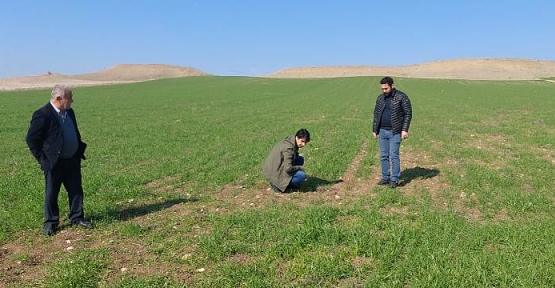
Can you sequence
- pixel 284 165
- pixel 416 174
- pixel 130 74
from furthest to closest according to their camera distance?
pixel 130 74 < pixel 416 174 < pixel 284 165

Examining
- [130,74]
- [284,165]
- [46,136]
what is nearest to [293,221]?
[284,165]

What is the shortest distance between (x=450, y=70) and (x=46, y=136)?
134585 mm

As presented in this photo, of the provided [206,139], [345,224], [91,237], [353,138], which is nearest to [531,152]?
[353,138]

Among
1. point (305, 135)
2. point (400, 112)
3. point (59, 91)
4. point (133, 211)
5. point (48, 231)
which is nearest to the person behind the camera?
point (59, 91)

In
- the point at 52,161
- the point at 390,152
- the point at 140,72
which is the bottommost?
the point at 390,152

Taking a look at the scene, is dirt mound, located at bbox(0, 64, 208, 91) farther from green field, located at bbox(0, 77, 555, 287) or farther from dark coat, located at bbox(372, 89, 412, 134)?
dark coat, located at bbox(372, 89, 412, 134)

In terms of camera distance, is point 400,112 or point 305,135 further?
point 400,112

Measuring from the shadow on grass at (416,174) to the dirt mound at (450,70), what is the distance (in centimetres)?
10737

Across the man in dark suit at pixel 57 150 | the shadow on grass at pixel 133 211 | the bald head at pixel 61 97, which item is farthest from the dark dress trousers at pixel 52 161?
the shadow on grass at pixel 133 211

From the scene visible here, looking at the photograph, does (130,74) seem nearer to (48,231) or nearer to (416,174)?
(416,174)

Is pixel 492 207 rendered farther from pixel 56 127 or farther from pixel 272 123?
pixel 272 123

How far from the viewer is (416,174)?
464 inches

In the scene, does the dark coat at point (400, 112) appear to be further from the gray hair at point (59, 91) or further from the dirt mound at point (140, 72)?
the dirt mound at point (140, 72)

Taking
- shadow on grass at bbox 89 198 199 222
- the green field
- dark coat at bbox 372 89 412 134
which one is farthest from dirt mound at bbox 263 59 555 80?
shadow on grass at bbox 89 198 199 222
